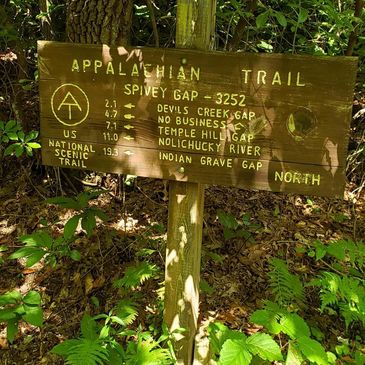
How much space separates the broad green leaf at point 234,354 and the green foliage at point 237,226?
71.5 inches

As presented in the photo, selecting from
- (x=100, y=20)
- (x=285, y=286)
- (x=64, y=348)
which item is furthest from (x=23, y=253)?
(x=100, y=20)

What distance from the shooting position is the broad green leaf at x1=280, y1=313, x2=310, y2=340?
2176mm

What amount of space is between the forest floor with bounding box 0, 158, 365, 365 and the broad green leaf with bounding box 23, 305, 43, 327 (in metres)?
0.93

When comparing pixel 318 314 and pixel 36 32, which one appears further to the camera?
pixel 36 32

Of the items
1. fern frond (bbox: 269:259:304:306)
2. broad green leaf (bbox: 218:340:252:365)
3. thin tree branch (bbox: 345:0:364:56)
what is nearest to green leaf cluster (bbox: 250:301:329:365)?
broad green leaf (bbox: 218:340:252:365)

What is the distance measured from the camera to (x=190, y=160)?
2062mm

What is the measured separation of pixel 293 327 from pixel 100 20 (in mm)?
3065

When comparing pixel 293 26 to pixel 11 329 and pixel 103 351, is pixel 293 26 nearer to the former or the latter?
pixel 103 351

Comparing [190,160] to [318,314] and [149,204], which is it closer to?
[318,314]

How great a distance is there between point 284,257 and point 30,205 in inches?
108

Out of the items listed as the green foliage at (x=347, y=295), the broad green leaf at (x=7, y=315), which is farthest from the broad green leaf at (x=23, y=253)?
the green foliage at (x=347, y=295)

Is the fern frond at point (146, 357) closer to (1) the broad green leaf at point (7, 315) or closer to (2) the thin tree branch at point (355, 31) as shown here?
(1) the broad green leaf at point (7, 315)

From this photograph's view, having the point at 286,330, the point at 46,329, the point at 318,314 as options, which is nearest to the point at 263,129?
the point at 286,330

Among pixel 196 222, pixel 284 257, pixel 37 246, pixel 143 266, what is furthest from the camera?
pixel 284 257
